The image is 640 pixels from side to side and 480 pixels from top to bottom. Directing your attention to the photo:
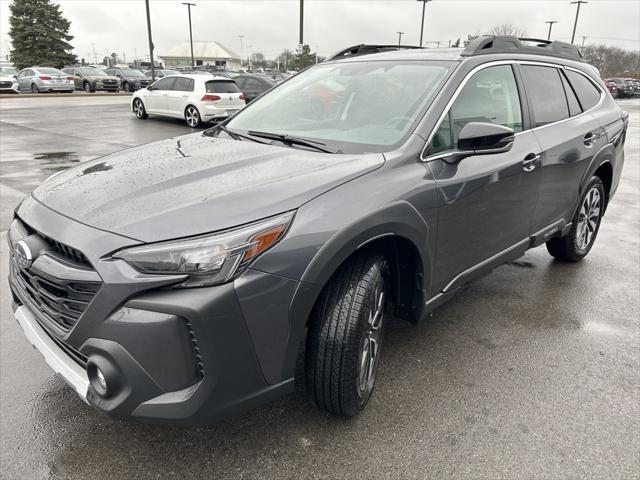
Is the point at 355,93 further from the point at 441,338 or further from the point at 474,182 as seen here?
the point at 441,338

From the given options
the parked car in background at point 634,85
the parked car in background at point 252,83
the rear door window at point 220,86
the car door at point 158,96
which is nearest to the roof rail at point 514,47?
the rear door window at point 220,86

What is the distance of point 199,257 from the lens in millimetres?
1809

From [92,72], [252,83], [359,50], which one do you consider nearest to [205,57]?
[92,72]

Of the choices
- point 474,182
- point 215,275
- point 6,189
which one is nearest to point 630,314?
point 474,182

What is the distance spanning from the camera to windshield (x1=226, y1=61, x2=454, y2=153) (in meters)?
2.76

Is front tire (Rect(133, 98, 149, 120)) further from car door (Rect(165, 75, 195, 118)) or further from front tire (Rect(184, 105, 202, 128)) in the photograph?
front tire (Rect(184, 105, 202, 128))

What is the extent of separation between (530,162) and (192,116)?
13.2 m

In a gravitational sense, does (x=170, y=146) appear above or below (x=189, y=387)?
above

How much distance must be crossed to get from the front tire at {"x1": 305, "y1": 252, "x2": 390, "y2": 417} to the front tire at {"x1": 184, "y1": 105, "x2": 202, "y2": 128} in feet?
44.3

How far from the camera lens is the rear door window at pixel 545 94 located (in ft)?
11.6

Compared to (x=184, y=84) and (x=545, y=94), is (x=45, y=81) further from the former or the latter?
(x=545, y=94)

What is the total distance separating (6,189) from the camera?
6.97m

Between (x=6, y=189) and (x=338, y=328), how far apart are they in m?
6.58

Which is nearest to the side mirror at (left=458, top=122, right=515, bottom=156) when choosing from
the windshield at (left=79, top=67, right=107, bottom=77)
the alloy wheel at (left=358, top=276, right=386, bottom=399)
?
the alloy wheel at (left=358, top=276, right=386, bottom=399)
